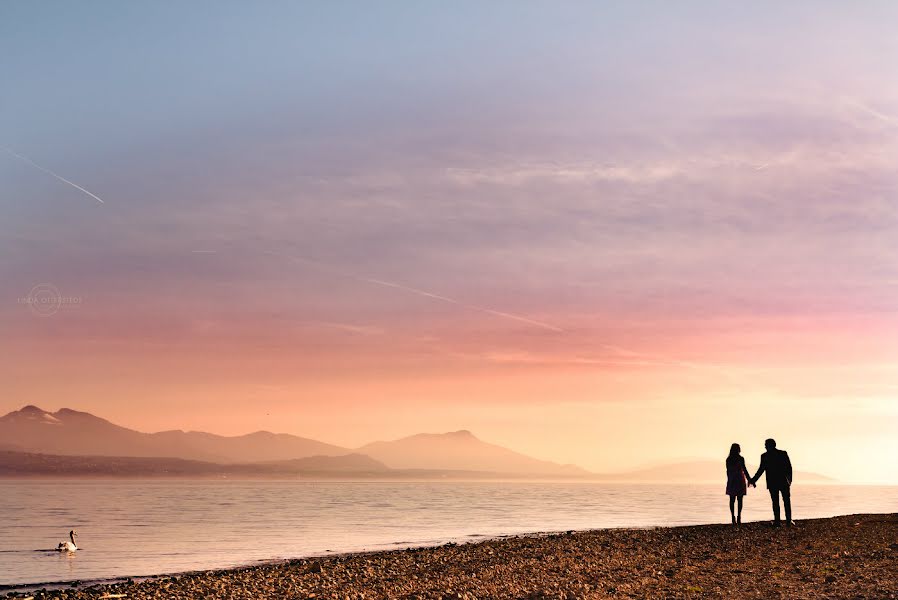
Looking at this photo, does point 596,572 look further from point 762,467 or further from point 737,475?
point 737,475

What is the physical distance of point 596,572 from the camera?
2109cm

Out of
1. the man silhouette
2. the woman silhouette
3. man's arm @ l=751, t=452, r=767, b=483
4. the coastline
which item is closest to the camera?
the coastline

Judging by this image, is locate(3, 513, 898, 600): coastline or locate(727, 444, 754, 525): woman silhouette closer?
locate(3, 513, 898, 600): coastline

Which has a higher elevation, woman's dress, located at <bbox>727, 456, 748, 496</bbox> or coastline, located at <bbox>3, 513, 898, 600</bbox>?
woman's dress, located at <bbox>727, 456, 748, 496</bbox>

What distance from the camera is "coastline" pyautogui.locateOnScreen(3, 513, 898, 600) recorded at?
59.9 ft

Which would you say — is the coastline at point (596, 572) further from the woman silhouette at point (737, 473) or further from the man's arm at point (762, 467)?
the woman silhouette at point (737, 473)

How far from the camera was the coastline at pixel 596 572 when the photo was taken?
59.9ft

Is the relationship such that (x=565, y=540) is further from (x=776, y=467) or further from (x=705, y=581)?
(x=705, y=581)

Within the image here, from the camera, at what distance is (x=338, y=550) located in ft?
108

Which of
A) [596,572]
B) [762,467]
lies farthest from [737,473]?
[596,572]

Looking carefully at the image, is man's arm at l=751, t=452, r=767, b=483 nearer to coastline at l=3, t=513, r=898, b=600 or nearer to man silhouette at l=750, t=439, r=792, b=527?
man silhouette at l=750, t=439, r=792, b=527

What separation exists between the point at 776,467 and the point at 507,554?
424 inches

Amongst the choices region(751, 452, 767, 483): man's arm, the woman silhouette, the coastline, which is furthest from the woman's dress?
the coastline

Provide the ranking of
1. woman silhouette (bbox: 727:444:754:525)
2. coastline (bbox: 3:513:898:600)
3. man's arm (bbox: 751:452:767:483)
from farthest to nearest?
woman silhouette (bbox: 727:444:754:525) < man's arm (bbox: 751:452:767:483) < coastline (bbox: 3:513:898:600)
